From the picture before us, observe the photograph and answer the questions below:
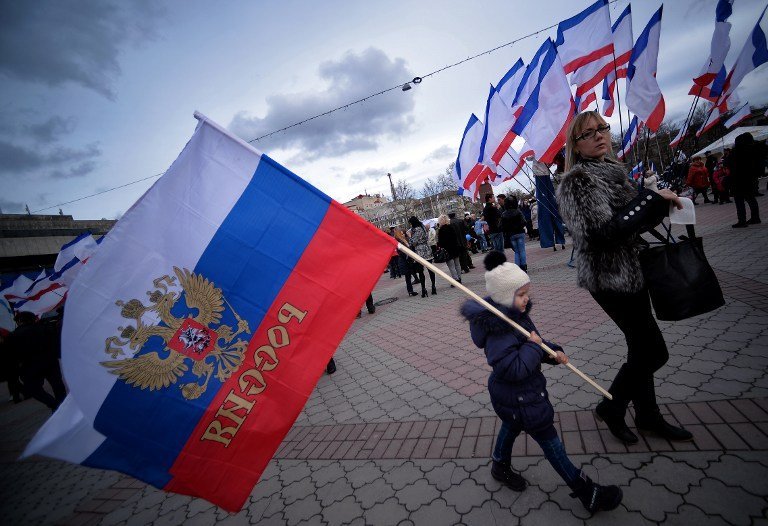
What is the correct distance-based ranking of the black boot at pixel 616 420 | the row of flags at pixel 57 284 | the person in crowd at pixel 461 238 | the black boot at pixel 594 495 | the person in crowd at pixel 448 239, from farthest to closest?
the row of flags at pixel 57 284 → the person in crowd at pixel 461 238 → the person in crowd at pixel 448 239 → the black boot at pixel 616 420 → the black boot at pixel 594 495

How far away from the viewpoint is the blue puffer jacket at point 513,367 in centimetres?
186

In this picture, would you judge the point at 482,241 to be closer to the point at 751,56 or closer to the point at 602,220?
the point at 751,56

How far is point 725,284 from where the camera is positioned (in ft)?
15.3

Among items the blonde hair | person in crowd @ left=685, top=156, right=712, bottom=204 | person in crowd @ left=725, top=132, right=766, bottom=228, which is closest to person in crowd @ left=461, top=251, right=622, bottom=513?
the blonde hair

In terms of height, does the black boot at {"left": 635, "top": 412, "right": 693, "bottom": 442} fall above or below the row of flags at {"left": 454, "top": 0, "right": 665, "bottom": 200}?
below

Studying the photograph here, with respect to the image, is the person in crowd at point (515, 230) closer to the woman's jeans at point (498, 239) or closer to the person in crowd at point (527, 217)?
the woman's jeans at point (498, 239)

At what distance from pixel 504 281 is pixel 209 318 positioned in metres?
1.68

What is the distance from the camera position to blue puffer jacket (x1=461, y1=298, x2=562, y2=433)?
1856 millimetres

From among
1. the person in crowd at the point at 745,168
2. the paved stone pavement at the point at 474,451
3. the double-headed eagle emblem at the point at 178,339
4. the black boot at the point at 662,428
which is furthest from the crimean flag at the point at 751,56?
the double-headed eagle emblem at the point at 178,339

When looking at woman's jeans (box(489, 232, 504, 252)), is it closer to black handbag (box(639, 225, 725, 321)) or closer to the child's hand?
black handbag (box(639, 225, 725, 321))

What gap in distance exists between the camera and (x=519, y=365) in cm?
184

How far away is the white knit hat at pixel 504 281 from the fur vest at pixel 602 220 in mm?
482

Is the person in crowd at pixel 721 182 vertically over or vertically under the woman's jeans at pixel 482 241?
under

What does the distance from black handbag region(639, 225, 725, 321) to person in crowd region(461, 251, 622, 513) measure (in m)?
0.71
